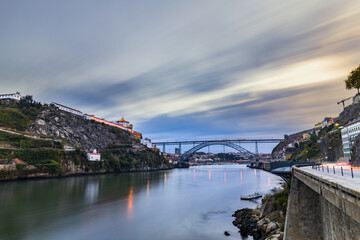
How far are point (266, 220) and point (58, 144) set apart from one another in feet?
176

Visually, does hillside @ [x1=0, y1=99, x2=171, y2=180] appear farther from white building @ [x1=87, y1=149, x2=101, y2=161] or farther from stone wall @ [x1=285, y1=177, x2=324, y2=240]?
stone wall @ [x1=285, y1=177, x2=324, y2=240]

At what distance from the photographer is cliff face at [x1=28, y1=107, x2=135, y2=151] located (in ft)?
198

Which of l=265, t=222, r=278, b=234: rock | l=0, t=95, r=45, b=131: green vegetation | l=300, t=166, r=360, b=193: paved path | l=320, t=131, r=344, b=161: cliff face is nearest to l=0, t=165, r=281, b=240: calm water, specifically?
l=265, t=222, r=278, b=234: rock

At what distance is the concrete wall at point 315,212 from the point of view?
4.65 metres

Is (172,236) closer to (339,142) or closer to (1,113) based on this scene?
(339,142)

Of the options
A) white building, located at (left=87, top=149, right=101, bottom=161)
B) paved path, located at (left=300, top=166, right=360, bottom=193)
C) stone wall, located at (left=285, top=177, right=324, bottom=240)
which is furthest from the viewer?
white building, located at (left=87, top=149, right=101, bottom=161)

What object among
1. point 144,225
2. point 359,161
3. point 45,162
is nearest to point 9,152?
point 45,162

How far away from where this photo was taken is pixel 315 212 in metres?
8.65

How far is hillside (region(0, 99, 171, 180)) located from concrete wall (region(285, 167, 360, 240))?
44.0m

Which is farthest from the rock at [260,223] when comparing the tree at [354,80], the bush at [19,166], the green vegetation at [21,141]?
the green vegetation at [21,141]

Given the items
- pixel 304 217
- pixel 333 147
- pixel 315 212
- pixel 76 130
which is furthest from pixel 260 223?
pixel 76 130

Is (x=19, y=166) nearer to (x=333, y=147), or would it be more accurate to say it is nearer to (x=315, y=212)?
(x=315, y=212)

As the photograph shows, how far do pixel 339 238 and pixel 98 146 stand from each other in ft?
251

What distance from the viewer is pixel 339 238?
4.99 m
